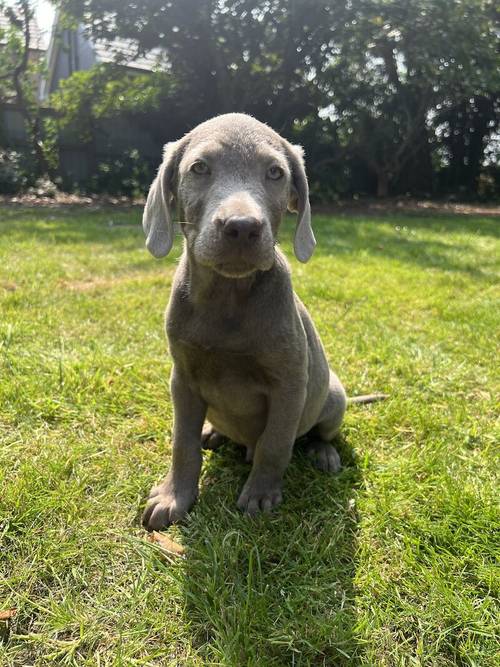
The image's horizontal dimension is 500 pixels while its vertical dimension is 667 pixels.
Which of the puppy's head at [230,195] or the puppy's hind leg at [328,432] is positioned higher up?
the puppy's head at [230,195]

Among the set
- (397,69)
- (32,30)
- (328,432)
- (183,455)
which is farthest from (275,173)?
(32,30)

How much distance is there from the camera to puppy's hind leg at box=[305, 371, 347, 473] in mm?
2896

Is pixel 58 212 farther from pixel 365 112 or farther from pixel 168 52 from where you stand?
pixel 365 112

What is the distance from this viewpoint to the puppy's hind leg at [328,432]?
2896 millimetres

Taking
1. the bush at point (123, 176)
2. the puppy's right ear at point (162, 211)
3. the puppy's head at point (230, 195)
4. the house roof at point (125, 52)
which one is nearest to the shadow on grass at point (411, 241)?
the puppy's head at point (230, 195)

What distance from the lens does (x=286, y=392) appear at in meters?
2.38

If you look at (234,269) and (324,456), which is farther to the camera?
(324,456)

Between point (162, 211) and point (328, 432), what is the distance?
155 centimetres

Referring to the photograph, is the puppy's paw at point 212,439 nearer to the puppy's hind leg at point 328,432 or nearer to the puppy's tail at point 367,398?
the puppy's hind leg at point 328,432

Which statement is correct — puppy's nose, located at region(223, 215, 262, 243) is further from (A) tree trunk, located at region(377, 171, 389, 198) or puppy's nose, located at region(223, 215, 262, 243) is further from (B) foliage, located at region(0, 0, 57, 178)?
(A) tree trunk, located at region(377, 171, 389, 198)

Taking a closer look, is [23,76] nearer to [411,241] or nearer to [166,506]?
[411,241]

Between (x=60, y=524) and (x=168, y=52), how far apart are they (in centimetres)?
1469

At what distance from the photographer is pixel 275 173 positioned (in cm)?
234

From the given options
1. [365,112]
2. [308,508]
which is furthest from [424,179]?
[308,508]
